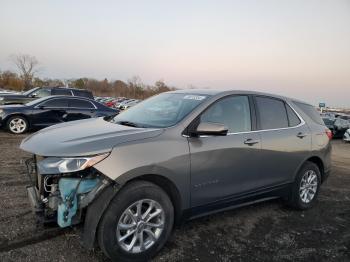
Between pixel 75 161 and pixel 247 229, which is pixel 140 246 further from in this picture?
pixel 247 229

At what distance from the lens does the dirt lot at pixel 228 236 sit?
12.5ft

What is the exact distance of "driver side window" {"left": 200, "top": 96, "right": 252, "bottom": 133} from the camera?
438 centimetres

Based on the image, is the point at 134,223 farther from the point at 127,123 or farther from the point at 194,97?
the point at 194,97

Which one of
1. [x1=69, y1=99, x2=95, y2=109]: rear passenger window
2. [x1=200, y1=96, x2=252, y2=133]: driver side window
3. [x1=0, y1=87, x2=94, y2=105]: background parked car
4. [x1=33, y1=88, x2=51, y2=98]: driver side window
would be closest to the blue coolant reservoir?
[x1=200, y1=96, x2=252, y2=133]: driver side window

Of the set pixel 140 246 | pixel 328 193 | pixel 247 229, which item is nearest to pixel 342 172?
pixel 328 193

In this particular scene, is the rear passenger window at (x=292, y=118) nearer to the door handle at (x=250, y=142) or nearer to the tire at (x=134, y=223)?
the door handle at (x=250, y=142)

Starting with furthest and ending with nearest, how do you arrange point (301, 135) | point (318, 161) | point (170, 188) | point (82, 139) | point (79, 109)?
point (79, 109) → point (318, 161) → point (301, 135) → point (170, 188) → point (82, 139)

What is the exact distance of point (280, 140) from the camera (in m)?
5.11

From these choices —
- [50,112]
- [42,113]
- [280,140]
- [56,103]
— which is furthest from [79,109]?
[280,140]

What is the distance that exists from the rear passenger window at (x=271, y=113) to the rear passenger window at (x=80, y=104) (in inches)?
366

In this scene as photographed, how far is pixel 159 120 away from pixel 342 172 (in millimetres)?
6554

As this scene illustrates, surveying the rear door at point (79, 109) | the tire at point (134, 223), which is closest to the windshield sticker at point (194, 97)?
the tire at point (134, 223)

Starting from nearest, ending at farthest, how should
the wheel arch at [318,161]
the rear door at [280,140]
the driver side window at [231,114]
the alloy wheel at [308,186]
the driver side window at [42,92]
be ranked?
the driver side window at [231,114] < the rear door at [280,140] < the alloy wheel at [308,186] < the wheel arch at [318,161] < the driver side window at [42,92]

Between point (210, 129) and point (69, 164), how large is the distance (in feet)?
4.87
